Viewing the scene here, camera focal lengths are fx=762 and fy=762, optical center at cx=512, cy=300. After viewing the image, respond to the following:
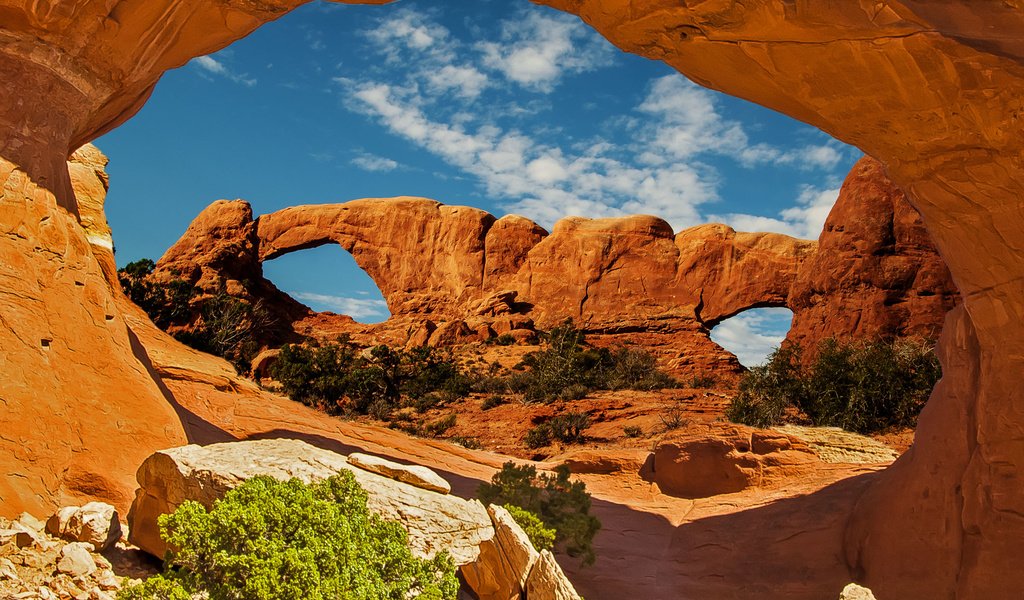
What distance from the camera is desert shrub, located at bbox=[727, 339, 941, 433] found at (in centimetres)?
1795

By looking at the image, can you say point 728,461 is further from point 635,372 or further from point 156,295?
point 156,295

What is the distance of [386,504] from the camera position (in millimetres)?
6375

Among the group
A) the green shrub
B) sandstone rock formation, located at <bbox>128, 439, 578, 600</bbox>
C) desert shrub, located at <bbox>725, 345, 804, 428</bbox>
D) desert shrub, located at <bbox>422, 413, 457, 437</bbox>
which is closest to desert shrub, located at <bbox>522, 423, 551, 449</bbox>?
desert shrub, located at <bbox>422, 413, 457, 437</bbox>

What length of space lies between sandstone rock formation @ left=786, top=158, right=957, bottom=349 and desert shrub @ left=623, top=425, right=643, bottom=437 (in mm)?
9956

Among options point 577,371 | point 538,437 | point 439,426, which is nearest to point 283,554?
point 538,437

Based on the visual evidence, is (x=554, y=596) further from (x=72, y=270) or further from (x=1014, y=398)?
(x=72, y=270)

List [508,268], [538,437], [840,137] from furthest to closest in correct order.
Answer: [508,268] → [538,437] → [840,137]

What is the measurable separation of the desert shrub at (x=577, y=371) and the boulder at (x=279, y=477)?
21.1 metres

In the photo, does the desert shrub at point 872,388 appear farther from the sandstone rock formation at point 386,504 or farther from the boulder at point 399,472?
the boulder at point 399,472

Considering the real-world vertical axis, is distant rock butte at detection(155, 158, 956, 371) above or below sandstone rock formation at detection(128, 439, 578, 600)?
above

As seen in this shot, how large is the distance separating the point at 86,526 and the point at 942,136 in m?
7.70

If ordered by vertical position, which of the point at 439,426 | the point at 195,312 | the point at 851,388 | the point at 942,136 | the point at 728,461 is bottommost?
the point at 439,426

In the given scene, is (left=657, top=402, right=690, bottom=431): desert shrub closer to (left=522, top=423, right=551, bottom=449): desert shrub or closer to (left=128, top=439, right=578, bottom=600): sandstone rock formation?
(left=522, top=423, right=551, bottom=449): desert shrub

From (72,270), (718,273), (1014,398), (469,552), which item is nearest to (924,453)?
(1014,398)
